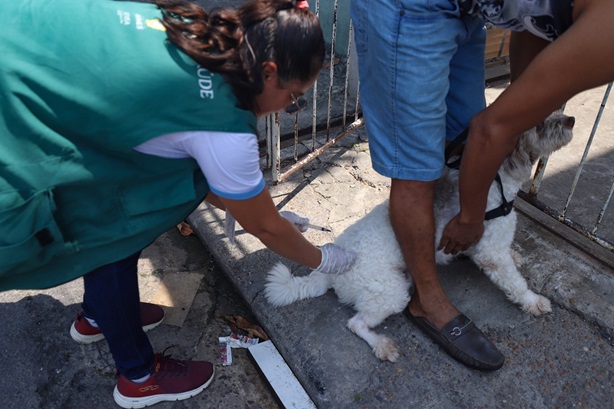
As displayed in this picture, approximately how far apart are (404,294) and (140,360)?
119 cm

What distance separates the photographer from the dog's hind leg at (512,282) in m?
2.41

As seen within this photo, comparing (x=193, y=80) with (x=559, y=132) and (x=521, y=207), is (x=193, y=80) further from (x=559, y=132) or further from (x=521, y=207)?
(x=521, y=207)

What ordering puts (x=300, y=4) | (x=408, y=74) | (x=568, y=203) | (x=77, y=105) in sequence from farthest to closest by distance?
(x=568, y=203) → (x=408, y=74) → (x=300, y=4) → (x=77, y=105)

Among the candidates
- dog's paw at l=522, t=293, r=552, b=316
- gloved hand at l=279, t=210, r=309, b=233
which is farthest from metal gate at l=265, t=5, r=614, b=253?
gloved hand at l=279, t=210, r=309, b=233

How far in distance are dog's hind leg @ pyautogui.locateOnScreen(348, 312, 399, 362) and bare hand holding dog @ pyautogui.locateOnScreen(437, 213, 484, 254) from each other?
1.46ft

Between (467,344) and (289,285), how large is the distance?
86cm

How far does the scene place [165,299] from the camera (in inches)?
106

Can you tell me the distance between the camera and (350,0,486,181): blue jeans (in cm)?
179

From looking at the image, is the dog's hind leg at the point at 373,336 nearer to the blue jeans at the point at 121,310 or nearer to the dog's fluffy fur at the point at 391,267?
the dog's fluffy fur at the point at 391,267

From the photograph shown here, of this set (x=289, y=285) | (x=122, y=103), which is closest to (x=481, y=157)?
(x=289, y=285)

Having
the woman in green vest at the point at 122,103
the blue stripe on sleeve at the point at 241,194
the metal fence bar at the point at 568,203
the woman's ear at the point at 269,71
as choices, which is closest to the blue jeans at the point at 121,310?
the woman in green vest at the point at 122,103

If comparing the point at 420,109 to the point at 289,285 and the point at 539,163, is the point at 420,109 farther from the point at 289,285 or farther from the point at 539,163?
the point at 539,163

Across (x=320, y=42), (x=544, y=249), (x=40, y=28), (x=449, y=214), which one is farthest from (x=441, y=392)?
(x=40, y=28)

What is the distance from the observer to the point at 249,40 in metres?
1.41
